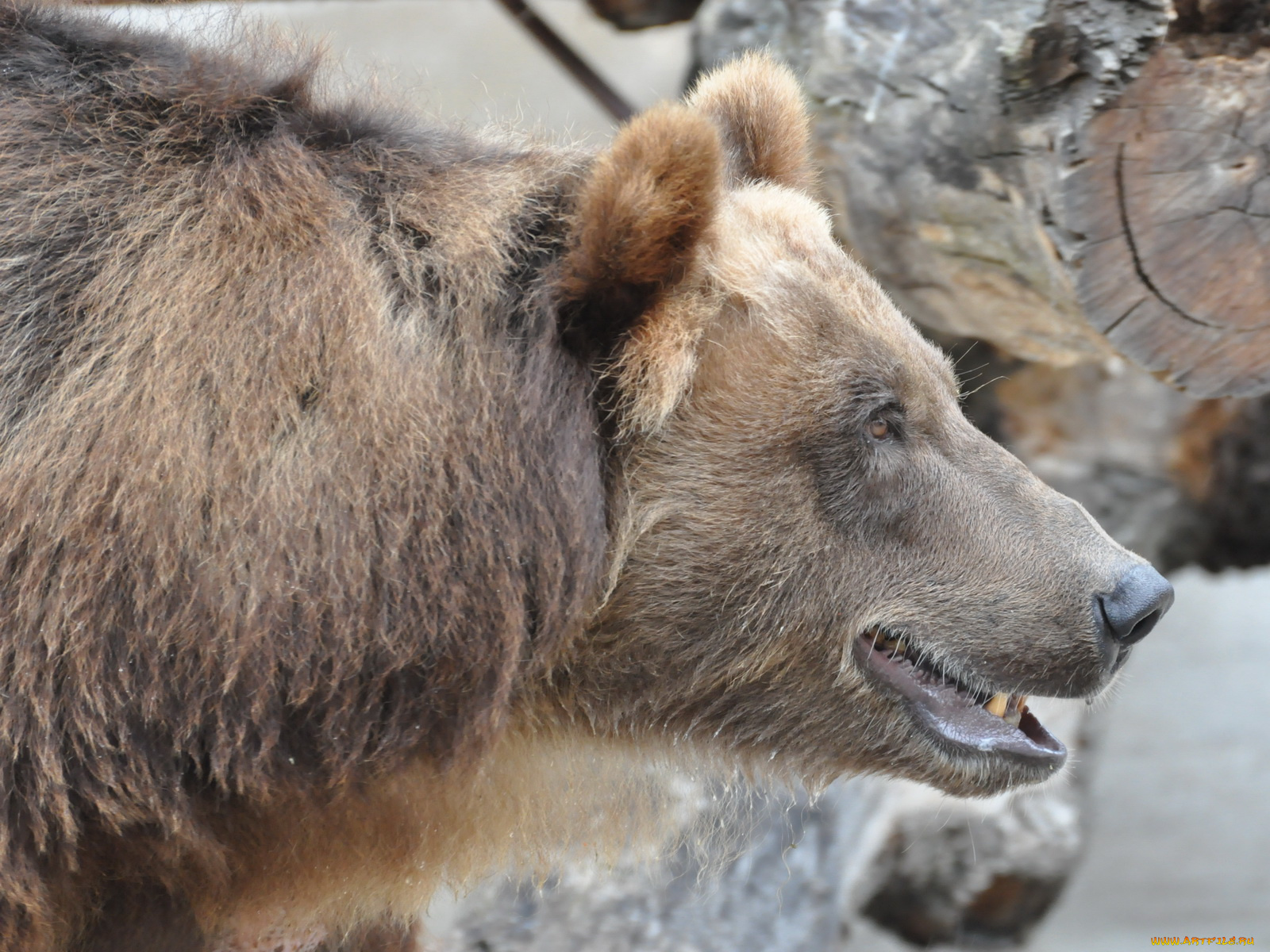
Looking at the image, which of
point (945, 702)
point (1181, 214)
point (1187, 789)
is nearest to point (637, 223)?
point (945, 702)

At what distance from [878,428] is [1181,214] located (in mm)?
1007

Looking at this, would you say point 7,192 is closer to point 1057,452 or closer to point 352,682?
point 352,682

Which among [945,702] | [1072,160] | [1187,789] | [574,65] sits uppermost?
[574,65]

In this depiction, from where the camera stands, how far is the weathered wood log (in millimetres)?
2568

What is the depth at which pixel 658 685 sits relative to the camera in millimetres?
2189

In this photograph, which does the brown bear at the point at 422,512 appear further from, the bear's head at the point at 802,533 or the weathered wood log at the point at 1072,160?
the weathered wood log at the point at 1072,160

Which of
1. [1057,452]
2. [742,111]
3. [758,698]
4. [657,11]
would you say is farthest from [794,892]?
[657,11]

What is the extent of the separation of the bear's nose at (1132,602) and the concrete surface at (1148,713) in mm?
4442

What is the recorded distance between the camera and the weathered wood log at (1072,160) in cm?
257

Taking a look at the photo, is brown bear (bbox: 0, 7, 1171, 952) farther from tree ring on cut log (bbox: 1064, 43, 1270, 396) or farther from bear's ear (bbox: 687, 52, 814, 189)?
tree ring on cut log (bbox: 1064, 43, 1270, 396)

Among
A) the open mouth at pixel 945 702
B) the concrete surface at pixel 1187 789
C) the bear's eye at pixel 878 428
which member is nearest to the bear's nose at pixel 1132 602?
the open mouth at pixel 945 702

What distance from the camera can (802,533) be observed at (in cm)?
211

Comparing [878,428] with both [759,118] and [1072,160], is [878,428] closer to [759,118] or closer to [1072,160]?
[759,118]

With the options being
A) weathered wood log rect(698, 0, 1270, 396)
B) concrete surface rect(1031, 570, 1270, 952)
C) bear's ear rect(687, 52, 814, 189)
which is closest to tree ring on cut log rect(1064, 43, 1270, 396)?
weathered wood log rect(698, 0, 1270, 396)
